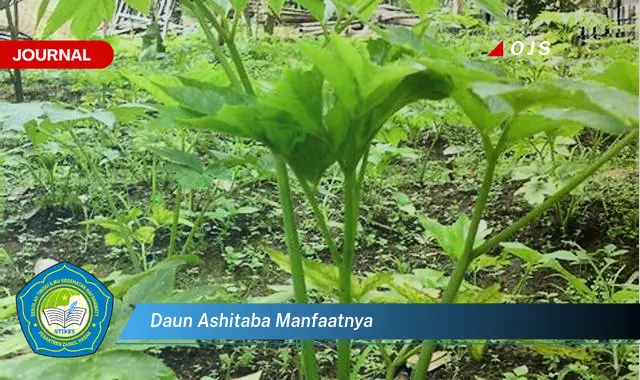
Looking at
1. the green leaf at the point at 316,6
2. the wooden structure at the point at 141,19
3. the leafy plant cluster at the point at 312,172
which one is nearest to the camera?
the leafy plant cluster at the point at 312,172

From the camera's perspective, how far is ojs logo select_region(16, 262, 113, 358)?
0.62 meters

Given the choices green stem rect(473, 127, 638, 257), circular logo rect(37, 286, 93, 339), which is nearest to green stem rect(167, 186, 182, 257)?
circular logo rect(37, 286, 93, 339)

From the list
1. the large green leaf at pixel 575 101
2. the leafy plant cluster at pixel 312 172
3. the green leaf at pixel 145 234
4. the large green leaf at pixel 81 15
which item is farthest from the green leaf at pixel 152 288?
the large green leaf at pixel 575 101

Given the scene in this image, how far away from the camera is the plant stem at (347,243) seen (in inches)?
20.2

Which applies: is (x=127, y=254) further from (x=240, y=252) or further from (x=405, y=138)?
(x=405, y=138)

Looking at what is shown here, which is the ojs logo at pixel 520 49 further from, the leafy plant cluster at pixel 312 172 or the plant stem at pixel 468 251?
the plant stem at pixel 468 251

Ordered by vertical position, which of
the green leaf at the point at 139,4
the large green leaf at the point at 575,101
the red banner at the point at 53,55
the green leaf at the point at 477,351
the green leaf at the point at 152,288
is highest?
the green leaf at the point at 139,4

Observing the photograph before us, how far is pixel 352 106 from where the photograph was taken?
17.7 inches

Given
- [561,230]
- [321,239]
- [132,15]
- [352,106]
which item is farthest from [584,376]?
[132,15]

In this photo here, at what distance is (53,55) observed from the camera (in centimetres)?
67

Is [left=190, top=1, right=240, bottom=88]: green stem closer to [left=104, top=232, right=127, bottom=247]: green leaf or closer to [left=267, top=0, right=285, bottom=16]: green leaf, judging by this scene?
[left=267, top=0, right=285, bottom=16]: green leaf

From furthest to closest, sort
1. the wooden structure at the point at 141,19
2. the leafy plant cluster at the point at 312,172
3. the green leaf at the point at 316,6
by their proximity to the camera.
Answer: the wooden structure at the point at 141,19, the green leaf at the point at 316,6, the leafy plant cluster at the point at 312,172

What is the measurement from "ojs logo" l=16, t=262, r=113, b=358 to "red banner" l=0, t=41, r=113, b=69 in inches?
7.2

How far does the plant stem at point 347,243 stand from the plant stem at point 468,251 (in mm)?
60
